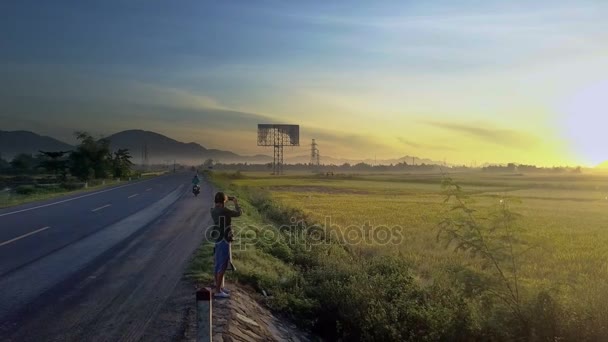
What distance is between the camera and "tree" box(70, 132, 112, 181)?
49719 mm

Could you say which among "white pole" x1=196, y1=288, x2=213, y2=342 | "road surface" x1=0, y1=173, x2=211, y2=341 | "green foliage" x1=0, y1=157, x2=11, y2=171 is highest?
"green foliage" x1=0, y1=157, x2=11, y2=171

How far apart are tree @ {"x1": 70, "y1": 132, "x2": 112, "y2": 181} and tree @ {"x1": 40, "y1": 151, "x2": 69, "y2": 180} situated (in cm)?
139

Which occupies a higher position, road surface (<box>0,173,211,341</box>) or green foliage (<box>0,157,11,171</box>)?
green foliage (<box>0,157,11,171</box>)

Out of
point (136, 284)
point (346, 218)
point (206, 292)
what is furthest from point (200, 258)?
point (346, 218)

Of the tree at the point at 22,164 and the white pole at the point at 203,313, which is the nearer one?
the white pole at the point at 203,313

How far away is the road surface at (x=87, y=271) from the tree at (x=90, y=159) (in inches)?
1292

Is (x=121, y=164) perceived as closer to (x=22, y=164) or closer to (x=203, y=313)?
(x=22, y=164)

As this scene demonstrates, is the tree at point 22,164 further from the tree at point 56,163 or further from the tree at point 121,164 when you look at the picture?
the tree at point 121,164

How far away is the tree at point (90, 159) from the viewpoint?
4972 centimetres

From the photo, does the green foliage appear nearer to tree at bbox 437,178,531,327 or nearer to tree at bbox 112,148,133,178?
tree at bbox 112,148,133,178

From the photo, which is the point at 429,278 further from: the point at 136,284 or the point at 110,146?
the point at 110,146

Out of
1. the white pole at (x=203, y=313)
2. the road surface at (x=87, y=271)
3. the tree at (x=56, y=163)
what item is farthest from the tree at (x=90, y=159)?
the white pole at (x=203, y=313)

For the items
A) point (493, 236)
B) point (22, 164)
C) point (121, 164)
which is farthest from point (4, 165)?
point (493, 236)

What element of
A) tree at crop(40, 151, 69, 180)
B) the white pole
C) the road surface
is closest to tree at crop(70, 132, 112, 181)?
tree at crop(40, 151, 69, 180)
